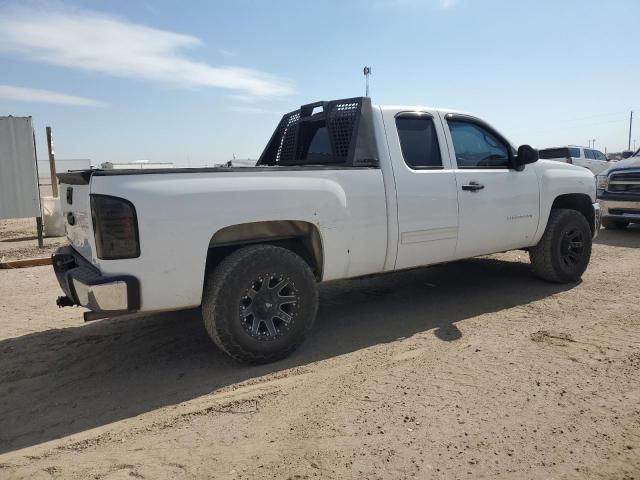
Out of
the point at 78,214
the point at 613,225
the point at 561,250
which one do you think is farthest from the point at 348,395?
the point at 613,225

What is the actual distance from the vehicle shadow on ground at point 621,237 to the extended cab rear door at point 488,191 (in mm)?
4696

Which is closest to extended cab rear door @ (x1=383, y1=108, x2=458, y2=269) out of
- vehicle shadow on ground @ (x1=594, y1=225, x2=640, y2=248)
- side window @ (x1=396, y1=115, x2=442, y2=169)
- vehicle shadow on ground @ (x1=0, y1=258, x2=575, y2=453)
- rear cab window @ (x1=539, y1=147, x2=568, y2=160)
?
side window @ (x1=396, y1=115, x2=442, y2=169)

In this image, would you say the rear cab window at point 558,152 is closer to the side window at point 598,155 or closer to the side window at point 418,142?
the side window at point 598,155

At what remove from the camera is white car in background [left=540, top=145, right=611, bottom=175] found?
1850 cm

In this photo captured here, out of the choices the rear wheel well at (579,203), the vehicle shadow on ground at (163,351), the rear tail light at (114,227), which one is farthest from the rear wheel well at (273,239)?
the rear wheel well at (579,203)

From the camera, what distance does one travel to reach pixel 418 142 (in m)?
4.85

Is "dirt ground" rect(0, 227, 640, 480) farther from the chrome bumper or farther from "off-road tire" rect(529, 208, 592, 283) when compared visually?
the chrome bumper

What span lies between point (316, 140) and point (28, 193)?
7.33 metres

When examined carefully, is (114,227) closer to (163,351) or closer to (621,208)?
(163,351)

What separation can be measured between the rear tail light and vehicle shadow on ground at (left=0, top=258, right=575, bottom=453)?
1.04m

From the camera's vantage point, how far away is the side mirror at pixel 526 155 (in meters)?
5.35

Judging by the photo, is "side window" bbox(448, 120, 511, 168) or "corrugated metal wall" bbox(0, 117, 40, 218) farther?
"corrugated metal wall" bbox(0, 117, 40, 218)

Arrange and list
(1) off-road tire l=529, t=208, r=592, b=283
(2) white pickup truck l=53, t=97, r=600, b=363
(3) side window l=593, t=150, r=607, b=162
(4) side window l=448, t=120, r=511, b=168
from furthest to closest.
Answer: (3) side window l=593, t=150, r=607, b=162 → (1) off-road tire l=529, t=208, r=592, b=283 → (4) side window l=448, t=120, r=511, b=168 → (2) white pickup truck l=53, t=97, r=600, b=363

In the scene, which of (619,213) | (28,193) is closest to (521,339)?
(619,213)
